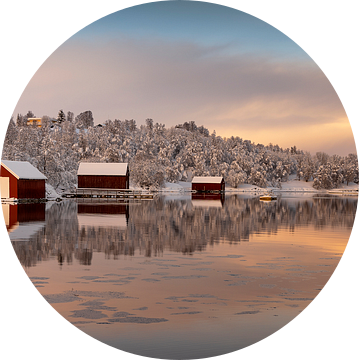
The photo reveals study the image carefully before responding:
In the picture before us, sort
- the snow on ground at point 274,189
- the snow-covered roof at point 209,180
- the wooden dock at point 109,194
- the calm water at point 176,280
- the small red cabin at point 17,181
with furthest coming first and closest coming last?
the snow on ground at point 274,189
the snow-covered roof at point 209,180
the wooden dock at point 109,194
the small red cabin at point 17,181
the calm water at point 176,280

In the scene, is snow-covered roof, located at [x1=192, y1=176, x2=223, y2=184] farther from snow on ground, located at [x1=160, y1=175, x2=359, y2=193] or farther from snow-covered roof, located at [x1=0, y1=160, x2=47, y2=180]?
snow-covered roof, located at [x1=0, y1=160, x2=47, y2=180]

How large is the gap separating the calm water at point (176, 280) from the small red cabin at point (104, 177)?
4694 centimetres

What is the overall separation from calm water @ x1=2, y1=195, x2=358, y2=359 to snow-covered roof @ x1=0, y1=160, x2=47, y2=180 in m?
25.6

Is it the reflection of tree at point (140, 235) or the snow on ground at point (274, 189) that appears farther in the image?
the snow on ground at point (274, 189)

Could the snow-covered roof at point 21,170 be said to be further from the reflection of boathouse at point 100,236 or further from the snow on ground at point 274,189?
the snow on ground at point 274,189

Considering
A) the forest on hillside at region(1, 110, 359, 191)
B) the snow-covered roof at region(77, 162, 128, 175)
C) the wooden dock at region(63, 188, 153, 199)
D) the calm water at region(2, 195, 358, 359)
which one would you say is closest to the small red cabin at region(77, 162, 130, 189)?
the snow-covered roof at region(77, 162, 128, 175)

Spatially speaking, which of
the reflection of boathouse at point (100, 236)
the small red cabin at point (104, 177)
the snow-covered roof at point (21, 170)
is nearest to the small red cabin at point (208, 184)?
the small red cabin at point (104, 177)

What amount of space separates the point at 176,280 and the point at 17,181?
130 feet

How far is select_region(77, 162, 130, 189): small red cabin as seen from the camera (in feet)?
234

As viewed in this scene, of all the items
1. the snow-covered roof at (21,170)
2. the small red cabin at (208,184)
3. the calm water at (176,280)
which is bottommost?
the calm water at (176,280)

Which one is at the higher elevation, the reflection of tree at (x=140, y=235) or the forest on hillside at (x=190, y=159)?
the forest on hillside at (x=190, y=159)

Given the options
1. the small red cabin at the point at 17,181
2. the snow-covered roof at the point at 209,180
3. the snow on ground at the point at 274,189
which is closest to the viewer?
the small red cabin at the point at 17,181

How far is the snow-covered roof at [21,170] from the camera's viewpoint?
47.8 meters

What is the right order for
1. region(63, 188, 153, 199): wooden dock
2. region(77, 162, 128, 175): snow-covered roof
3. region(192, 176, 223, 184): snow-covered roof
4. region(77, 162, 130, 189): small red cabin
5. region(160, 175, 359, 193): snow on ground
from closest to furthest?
region(63, 188, 153, 199): wooden dock, region(77, 162, 130, 189): small red cabin, region(77, 162, 128, 175): snow-covered roof, region(192, 176, 223, 184): snow-covered roof, region(160, 175, 359, 193): snow on ground
